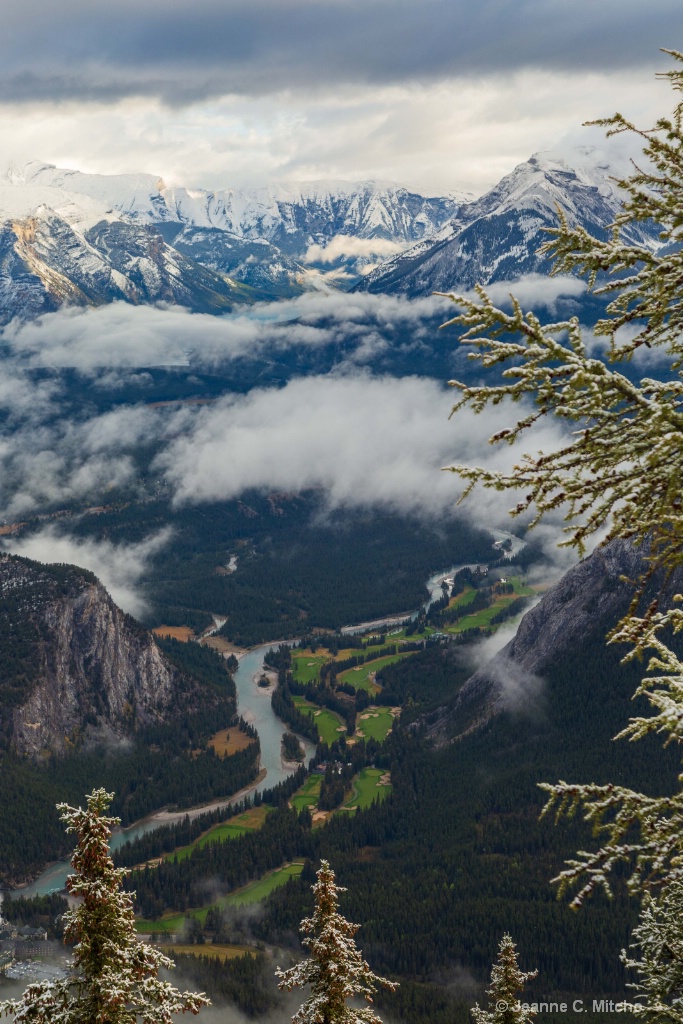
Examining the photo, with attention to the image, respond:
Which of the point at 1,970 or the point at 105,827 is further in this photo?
the point at 1,970

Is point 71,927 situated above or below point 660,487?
below

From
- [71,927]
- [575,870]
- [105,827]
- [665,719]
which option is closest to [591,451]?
[665,719]

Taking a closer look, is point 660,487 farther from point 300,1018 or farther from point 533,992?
point 533,992

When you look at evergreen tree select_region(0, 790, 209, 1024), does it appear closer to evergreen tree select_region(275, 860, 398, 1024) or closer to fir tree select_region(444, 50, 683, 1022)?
evergreen tree select_region(275, 860, 398, 1024)

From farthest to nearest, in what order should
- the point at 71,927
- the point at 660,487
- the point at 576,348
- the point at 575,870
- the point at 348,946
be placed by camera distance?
1. the point at 348,946
2. the point at 71,927
3. the point at 660,487
4. the point at 576,348
5. the point at 575,870

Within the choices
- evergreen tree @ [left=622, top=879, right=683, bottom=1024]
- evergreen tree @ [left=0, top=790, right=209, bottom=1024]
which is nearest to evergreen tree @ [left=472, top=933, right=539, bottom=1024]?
evergreen tree @ [left=622, top=879, right=683, bottom=1024]

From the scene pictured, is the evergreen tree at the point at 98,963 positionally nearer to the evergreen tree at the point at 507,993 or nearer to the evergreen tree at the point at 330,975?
the evergreen tree at the point at 330,975

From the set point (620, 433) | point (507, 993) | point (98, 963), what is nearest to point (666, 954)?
point (507, 993)

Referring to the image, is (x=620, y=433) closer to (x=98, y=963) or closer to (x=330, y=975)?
(x=98, y=963)

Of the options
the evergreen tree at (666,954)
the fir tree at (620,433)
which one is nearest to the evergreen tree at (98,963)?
the evergreen tree at (666,954)
